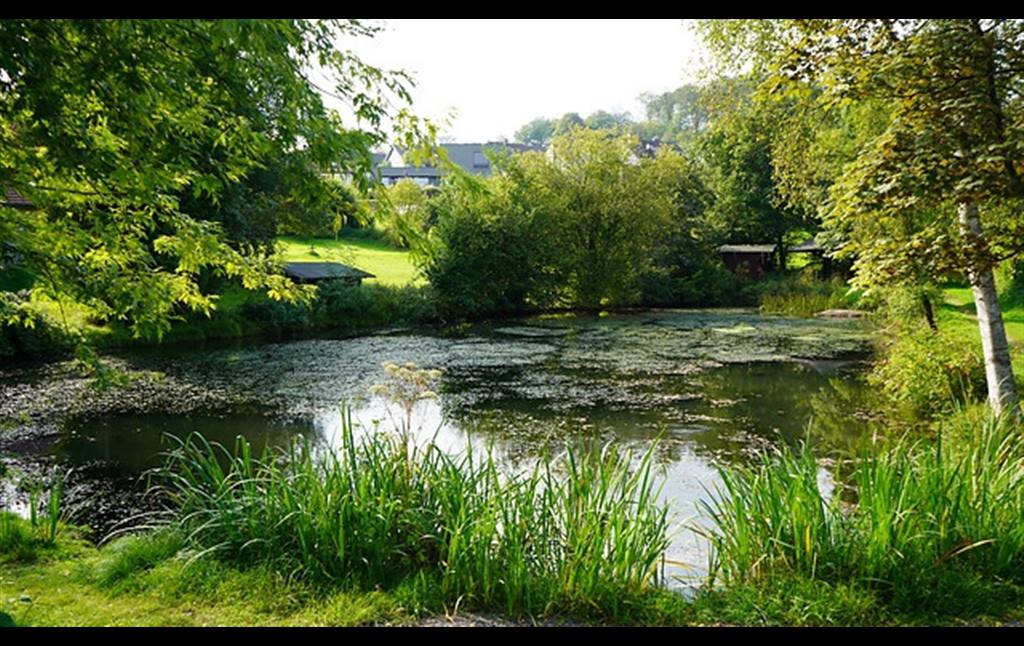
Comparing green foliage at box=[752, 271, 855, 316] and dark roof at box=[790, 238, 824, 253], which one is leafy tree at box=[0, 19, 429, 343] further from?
dark roof at box=[790, 238, 824, 253]

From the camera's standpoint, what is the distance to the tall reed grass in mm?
3988

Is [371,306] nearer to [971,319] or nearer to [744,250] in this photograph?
[971,319]

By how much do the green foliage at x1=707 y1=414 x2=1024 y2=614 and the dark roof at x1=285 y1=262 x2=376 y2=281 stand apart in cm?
2206

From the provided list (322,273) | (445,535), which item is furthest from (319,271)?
(445,535)

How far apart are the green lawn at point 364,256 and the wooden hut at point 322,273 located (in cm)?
128

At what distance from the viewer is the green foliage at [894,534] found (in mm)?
3928

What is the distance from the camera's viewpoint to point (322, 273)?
25.7 metres

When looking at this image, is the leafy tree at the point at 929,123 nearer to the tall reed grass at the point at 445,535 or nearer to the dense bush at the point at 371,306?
the tall reed grass at the point at 445,535

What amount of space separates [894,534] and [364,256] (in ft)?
117

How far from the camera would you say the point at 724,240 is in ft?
125

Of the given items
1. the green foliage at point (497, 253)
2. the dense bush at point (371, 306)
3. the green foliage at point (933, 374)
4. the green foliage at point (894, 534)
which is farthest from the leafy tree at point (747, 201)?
the green foliage at point (894, 534)

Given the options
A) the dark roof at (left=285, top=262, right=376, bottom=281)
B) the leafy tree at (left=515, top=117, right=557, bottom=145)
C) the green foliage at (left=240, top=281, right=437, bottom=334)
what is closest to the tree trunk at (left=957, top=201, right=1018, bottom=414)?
the green foliage at (left=240, top=281, right=437, bottom=334)

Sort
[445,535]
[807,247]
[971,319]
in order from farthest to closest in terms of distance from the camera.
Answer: [807,247]
[971,319]
[445,535]

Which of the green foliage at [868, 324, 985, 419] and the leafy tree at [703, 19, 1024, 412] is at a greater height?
the leafy tree at [703, 19, 1024, 412]
